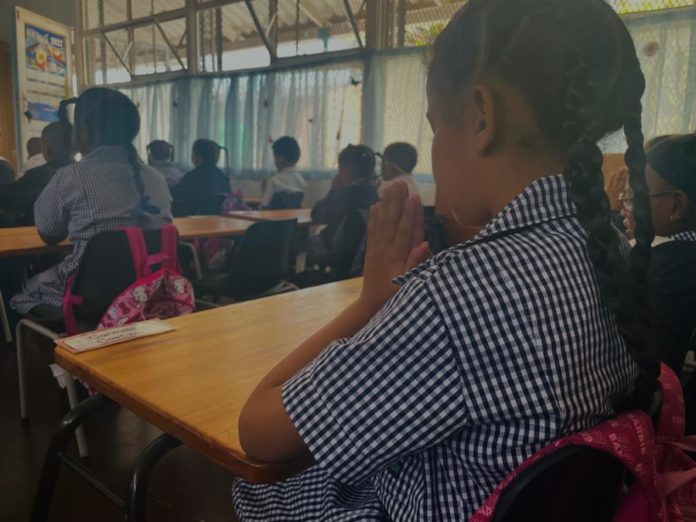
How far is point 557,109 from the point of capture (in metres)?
0.62

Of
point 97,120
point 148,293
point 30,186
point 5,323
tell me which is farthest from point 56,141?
point 148,293

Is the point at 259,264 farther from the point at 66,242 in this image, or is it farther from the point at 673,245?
the point at 673,245

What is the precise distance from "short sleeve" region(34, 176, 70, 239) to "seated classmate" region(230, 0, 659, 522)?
1.70 metres

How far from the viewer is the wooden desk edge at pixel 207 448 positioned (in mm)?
690

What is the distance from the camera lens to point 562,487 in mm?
532

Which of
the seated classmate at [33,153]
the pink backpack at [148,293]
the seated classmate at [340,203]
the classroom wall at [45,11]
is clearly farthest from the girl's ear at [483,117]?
the classroom wall at [45,11]

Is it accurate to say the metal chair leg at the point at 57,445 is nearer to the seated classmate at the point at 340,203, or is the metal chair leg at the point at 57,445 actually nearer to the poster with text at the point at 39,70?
the seated classmate at the point at 340,203

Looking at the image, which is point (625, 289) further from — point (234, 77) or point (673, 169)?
point (234, 77)

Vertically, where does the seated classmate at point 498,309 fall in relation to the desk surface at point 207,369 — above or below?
above

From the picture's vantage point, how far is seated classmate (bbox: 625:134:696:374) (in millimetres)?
1294

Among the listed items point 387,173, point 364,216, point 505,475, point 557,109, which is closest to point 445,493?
point 505,475

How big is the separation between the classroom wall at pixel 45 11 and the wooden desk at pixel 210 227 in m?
6.25

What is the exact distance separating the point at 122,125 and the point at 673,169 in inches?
73.5

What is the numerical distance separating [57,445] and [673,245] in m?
1.45
